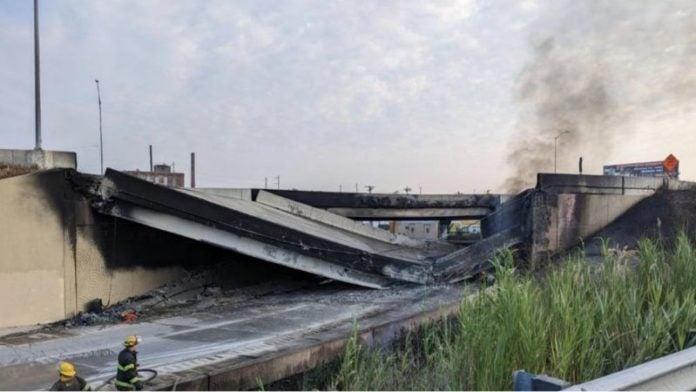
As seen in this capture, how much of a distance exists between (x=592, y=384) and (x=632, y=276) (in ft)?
9.55

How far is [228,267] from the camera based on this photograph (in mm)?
11883

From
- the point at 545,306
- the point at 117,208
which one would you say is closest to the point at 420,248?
the point at 117,208

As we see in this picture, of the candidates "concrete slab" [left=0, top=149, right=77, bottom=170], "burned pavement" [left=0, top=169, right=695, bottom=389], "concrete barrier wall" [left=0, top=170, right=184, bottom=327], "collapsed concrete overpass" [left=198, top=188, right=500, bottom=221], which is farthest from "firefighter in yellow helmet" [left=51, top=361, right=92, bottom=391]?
"collapsed concrete overpass" [left=198, top=188, right=500, bottom=221]

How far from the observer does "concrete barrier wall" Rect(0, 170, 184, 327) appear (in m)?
8.04

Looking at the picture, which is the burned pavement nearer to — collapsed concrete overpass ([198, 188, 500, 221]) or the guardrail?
collapsed concrete overpass ([198, 188, 500, 221])

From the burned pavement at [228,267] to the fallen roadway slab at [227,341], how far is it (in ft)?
0.09

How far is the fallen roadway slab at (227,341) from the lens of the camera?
18.1ft

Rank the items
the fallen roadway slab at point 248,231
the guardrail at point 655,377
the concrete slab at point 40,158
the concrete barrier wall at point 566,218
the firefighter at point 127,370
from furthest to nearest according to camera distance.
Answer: the concrete barrier wall at point 566,218, the fallen roadway slab at point 248,231, the concrete slab at point 40,158, the firefighter at point 127,370, the guardrail at point 655,377

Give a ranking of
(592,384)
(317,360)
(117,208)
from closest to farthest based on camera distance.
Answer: (592,384) < (317,360) < (117,208)

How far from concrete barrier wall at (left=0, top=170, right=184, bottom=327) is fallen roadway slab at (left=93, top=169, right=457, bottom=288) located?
1.86 ft

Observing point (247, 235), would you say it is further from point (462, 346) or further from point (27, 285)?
point (462, 346)

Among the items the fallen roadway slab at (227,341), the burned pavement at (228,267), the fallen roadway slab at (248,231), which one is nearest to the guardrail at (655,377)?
the fallen roadway slab at (227,341)

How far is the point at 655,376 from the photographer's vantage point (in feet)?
7.96

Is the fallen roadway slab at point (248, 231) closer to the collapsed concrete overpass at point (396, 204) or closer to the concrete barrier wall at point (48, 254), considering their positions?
the concrete barrier wall at point (48, 254)
